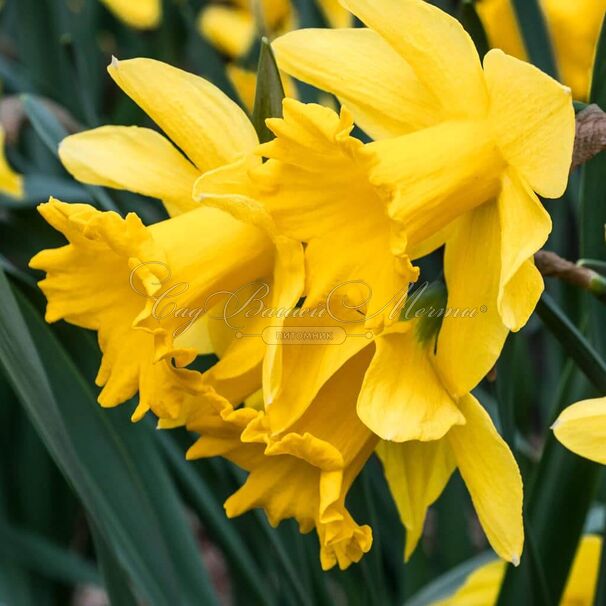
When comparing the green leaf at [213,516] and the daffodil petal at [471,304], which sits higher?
the daffodil petal at [471,304]

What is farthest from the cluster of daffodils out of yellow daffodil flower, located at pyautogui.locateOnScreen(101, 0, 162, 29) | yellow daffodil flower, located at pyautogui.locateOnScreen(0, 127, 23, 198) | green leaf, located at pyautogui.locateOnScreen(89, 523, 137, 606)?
yellow daffodil flower, located at pyautogui.locateOnScreen(101, 0, 162, 29)

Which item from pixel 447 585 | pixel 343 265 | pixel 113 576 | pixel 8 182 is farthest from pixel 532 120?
pixel 8 182

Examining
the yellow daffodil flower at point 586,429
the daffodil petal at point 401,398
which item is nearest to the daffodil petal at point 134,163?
the daffodil petal at point 401,398

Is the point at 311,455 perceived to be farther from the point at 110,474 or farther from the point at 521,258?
the point at 110,474

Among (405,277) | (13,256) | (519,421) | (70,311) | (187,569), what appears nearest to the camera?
(405,277)

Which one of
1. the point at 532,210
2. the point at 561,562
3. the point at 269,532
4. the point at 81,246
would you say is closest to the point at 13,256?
the point at 269,532

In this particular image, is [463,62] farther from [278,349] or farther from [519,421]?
[519,421]

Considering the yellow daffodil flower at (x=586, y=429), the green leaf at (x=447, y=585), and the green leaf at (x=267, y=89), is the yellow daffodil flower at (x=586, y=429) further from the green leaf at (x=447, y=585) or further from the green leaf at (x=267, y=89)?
the green leaf at (x=447, y=585)
